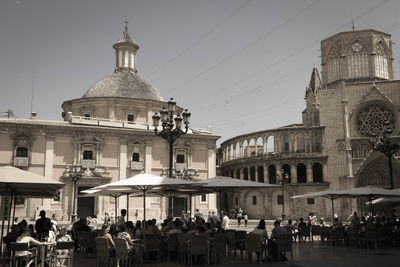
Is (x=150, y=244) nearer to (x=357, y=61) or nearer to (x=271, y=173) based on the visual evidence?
(x=271, y=173)

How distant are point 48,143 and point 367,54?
124ft

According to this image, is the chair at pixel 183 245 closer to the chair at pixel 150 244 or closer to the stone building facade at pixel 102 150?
the chair at pixel 150 244

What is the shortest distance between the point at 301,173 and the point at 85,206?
2295 cm

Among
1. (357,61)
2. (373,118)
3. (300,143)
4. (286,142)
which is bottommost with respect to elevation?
(300,143)

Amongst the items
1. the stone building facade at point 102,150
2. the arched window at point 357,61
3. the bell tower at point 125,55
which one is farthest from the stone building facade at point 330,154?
the bell tower at point 125,55

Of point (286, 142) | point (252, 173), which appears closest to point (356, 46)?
point (286, 142)

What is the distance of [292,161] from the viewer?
140ft

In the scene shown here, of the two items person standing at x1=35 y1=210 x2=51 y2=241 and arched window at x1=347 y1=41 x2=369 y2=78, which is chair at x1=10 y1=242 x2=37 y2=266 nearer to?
person standing at x1=35 y1=210 x2=51 y2=241

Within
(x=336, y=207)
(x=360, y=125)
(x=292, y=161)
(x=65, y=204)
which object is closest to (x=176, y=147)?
(x=65, y=204)

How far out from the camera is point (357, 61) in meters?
48.8

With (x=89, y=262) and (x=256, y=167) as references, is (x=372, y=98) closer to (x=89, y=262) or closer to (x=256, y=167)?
(x=256, y=167)

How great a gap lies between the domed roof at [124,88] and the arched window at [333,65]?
22.3 metres

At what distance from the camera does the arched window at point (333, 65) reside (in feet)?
164

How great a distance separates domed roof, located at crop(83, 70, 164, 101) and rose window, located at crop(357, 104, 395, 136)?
2168 cm
